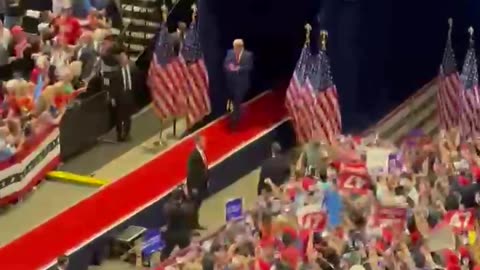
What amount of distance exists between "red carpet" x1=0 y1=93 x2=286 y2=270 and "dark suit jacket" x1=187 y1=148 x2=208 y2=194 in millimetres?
815

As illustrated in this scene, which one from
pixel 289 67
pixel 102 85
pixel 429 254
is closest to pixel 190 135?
pixel 102 85

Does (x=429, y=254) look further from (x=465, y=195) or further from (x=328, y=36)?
(x=328, y=36)

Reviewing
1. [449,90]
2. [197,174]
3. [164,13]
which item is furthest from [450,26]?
[197,174]

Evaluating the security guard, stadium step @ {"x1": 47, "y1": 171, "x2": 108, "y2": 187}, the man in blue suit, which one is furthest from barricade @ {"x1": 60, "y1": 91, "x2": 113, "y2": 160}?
the man in blue suit

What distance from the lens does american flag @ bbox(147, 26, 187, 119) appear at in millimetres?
23469

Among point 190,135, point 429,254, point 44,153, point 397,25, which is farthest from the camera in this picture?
point 397,25

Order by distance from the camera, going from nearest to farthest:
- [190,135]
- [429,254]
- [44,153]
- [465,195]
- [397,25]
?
[429,254], [465,195], [44,153], [190,135], [397,25]

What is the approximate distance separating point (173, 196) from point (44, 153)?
9.67 feet

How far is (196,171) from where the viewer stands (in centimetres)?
2069

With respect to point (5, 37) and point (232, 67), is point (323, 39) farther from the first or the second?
point (5, 37)

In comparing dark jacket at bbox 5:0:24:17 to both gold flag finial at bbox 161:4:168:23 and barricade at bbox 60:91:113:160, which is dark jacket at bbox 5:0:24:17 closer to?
gold flag finial at bbox 161:4:168:23

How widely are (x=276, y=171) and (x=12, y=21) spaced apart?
20.4 feet

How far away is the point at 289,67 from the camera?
26344mm

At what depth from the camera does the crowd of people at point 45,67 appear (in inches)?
861
